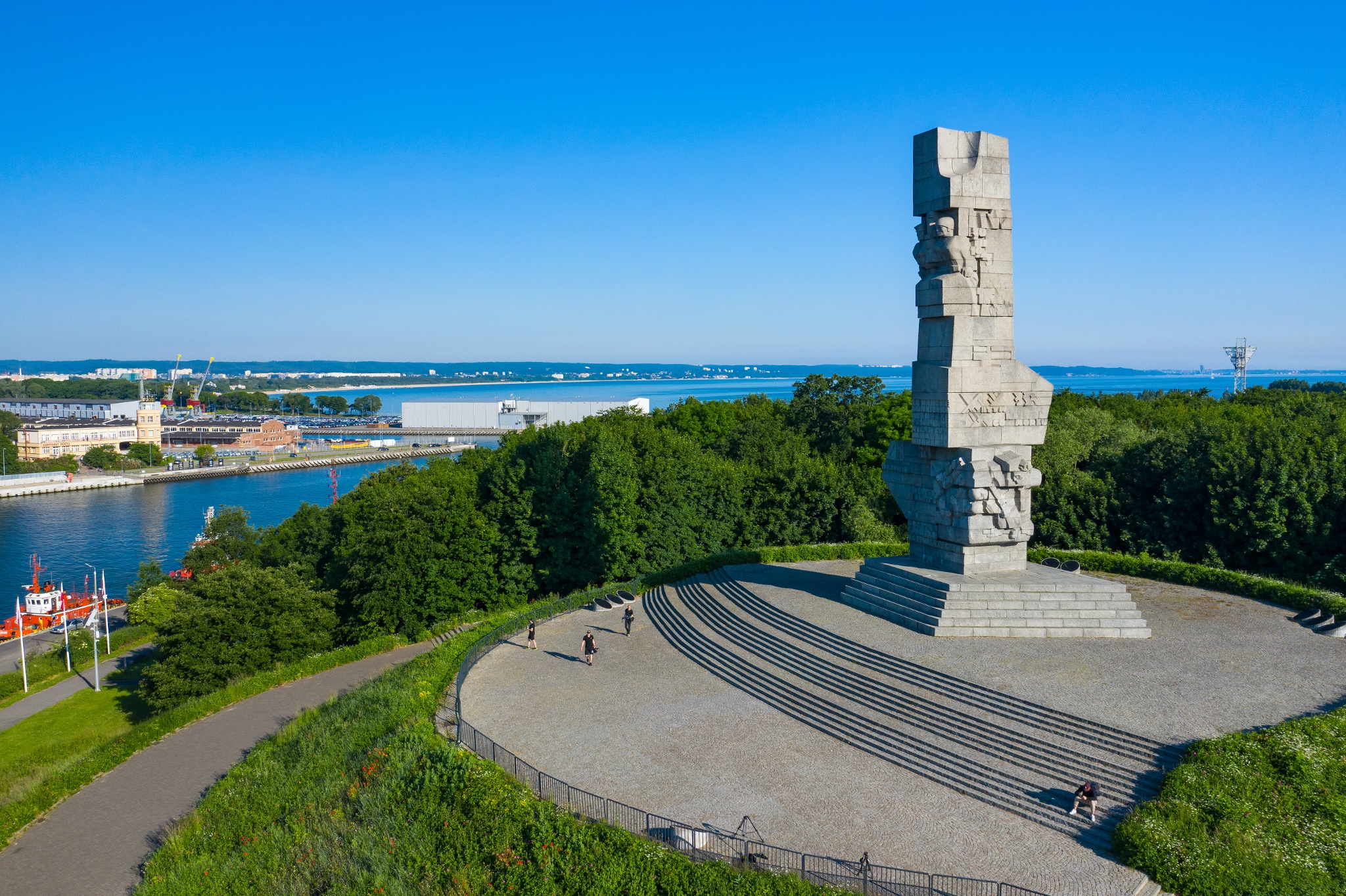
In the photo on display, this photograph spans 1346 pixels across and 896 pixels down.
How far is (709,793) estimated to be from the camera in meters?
17.3

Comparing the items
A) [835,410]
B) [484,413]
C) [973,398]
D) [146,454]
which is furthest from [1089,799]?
[484,413]

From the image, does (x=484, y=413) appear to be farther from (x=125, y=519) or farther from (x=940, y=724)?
(x=940, y=724)

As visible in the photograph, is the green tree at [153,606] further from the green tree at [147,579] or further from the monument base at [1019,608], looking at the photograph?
the monument base at [1019,608]

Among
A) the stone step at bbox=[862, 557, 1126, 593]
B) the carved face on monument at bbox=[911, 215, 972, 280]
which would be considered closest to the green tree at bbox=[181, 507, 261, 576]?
the stone step at bbox=[862, 557, 1126, 593]

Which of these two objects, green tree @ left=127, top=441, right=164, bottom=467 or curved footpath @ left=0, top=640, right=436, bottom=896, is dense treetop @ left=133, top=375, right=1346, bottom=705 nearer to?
curved footpath @ left=0, top=640, right=436, bottom=896

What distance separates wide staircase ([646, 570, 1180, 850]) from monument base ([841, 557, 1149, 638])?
9.90 feet

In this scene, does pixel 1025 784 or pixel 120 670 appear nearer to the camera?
pixel 1025 784

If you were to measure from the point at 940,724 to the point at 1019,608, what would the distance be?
6.90 m

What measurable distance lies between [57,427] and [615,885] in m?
154

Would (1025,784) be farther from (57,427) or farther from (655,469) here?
(57,427)

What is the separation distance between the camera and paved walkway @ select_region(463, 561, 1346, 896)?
51.1 feet

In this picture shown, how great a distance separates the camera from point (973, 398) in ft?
86.4

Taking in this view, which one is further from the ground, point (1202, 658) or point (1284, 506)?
point (1284, 506)

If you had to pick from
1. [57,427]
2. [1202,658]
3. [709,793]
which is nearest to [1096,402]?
[1202,658]
